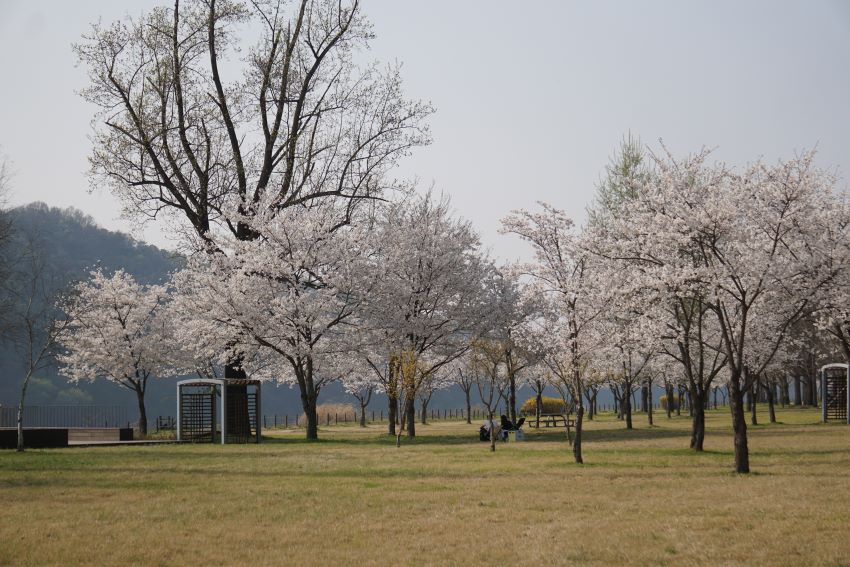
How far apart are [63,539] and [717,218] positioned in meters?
13.6

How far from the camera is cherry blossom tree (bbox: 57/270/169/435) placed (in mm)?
46844

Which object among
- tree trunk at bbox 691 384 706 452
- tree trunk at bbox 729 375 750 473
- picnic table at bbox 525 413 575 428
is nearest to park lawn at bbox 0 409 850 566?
tree trunk at bbox 729 375 750 473

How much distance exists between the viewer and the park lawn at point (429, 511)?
1001cm

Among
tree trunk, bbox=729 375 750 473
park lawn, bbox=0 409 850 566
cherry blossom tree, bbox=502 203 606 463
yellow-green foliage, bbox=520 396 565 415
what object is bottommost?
yellow-green foliage, bbox=520 396 565 415

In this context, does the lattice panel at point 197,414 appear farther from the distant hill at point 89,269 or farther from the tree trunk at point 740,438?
the distant hill at point 89,269

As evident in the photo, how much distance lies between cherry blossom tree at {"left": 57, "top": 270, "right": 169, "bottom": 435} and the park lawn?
942 inches

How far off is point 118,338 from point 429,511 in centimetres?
3798

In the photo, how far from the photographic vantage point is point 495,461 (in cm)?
2255

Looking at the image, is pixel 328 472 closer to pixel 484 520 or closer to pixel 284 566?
pixel 484 520

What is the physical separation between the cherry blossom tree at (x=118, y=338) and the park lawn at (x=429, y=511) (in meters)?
23.9

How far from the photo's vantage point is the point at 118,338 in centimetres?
4738

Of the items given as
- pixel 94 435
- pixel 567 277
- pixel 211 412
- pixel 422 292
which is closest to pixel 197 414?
pixel 211 412

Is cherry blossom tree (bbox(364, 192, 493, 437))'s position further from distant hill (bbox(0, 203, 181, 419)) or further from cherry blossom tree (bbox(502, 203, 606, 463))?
distant hill (bbox(0, 203, 181, 419))

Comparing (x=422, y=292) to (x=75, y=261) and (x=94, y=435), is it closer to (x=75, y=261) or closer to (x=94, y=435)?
(x=94, y=435)
